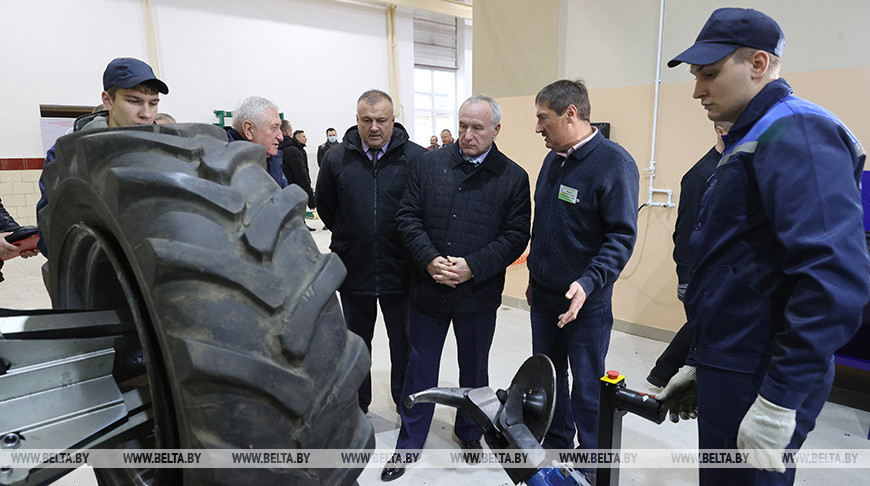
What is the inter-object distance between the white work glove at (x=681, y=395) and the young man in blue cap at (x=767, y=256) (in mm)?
155

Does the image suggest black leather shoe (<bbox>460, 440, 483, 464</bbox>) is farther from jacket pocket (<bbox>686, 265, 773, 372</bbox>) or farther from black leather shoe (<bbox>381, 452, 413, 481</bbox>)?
jacket pocket (<bbox>686, 265, 773, 372</bbox>)

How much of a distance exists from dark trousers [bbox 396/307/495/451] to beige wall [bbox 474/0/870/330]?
6.27 ft

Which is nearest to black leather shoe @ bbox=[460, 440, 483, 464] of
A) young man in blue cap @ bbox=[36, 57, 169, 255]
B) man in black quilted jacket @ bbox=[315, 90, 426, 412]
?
man in black quilted jacket @ bbox=[315, 90, 426, 412]

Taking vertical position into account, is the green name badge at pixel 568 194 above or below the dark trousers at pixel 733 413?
above

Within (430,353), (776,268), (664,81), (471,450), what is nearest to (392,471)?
(471,450)

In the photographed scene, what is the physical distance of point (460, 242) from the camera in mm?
2166

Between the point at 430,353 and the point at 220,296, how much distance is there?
1.65 meters

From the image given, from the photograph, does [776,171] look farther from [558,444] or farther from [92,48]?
[92,48]

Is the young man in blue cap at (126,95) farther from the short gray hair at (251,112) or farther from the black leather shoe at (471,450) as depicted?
the black leather shoe at (471,450)

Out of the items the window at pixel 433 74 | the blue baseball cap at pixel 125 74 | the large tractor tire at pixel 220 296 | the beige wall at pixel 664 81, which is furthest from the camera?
the window at pixel 433 74

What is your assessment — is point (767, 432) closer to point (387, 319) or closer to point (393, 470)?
point (393, 470)

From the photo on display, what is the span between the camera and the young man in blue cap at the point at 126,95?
1.90 meters

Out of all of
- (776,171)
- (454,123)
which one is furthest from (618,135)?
(454,123)

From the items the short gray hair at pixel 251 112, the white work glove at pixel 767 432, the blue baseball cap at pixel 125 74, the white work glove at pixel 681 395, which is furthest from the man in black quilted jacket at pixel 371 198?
the white work glove at pixel 767 432
